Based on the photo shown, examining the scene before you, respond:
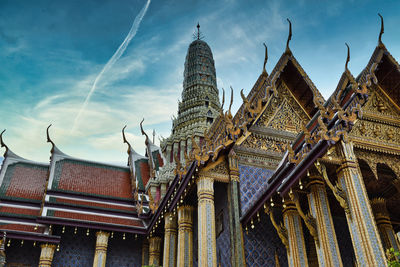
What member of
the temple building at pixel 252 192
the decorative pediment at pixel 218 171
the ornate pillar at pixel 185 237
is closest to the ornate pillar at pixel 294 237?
the temple building at pixel 252 192

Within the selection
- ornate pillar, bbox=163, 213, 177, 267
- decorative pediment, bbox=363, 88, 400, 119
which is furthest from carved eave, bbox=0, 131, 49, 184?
decorative pediment, bbox=363, 88, 400, 119

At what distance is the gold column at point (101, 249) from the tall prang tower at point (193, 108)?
340 cm

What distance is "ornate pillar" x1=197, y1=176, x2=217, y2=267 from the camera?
23.5 ft

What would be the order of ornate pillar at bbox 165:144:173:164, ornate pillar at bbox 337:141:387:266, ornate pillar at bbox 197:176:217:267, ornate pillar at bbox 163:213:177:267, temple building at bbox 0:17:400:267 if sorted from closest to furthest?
ornate pillar at bbox 337:141:387:266 → temple building at bbox 0:17:400:267 → ornate pillar at bbox 197:176:217:267 → ornate pillar at bbox 163:213:177:267 → ornate pillar at bbox 165:144:173:164

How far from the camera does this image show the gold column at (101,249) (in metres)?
11.3

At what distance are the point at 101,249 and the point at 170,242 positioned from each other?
2975mm

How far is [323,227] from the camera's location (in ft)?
18.6

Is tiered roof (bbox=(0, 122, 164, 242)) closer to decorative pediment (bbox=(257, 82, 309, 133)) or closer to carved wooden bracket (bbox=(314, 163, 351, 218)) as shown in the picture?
decorative pediment (bbox=(257, 82, 309, 133))

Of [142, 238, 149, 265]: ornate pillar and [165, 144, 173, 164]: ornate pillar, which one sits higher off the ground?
[165, 144, 173, 164]: ornate pillar

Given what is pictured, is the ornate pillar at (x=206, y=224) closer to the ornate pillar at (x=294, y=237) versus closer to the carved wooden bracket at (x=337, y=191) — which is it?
the ornate pillar at (x=294, y=237)

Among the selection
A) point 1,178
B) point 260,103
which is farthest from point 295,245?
point 1,178

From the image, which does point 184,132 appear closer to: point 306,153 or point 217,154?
point 217,154

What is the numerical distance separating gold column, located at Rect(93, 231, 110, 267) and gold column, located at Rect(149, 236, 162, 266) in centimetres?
137

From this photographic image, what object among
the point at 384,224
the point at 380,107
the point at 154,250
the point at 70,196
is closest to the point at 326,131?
the point at 380,107
